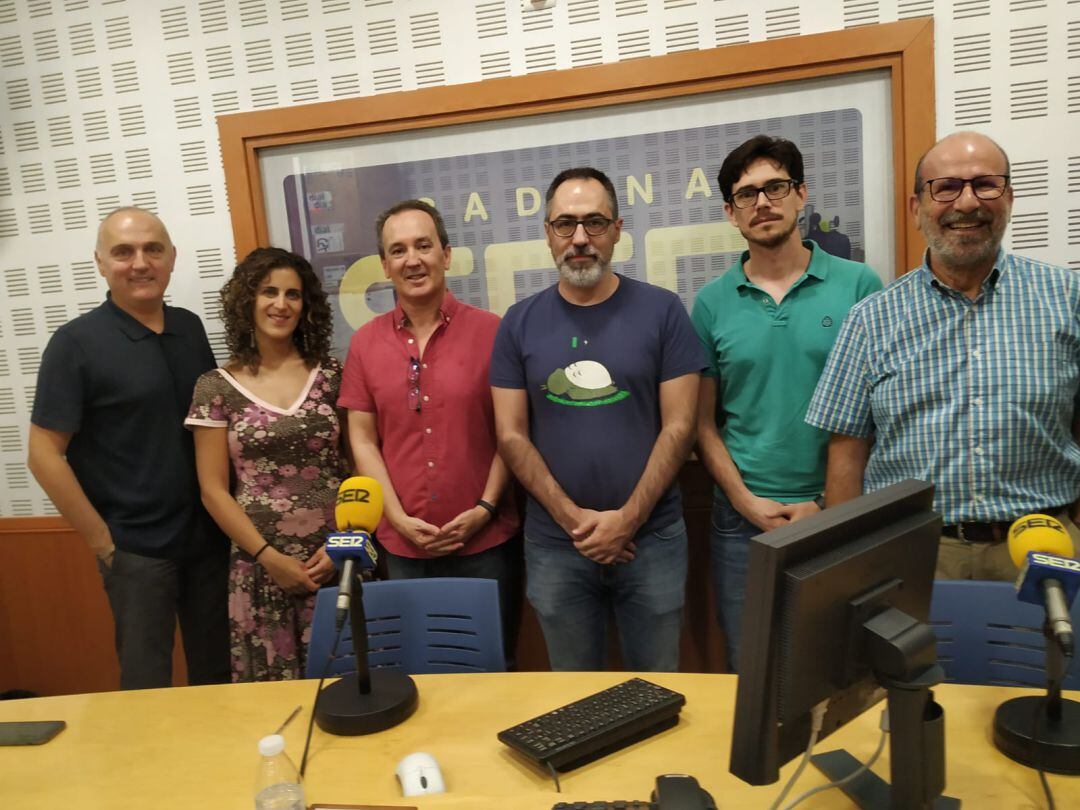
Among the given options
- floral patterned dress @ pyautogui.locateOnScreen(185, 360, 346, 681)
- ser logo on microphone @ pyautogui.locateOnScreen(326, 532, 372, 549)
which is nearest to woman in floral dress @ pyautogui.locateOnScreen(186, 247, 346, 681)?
floral patterned dress @ pyautogui.locateOnScreen(185, 360, 346, 681)

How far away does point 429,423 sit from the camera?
2.32 m

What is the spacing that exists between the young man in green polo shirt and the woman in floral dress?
1.23 m

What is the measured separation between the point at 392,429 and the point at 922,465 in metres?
1.48

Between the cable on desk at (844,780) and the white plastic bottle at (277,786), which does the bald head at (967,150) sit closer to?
the cable on desk at (844,780)

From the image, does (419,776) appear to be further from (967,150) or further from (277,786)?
(967,150)

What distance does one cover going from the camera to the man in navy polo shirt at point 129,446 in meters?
2.40

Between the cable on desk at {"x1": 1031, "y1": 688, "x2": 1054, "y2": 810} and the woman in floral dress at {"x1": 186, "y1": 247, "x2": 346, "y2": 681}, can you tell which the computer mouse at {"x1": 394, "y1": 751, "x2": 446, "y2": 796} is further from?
the woman in floral dress at {"x1": 186, "y1": 247, "x2": 346, "y2": 681}

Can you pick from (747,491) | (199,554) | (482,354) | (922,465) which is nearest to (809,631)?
(922,465)

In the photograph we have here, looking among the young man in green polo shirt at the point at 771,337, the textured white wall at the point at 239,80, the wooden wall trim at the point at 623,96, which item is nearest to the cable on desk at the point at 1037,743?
the young man in green polo shirt at the point at 771,337

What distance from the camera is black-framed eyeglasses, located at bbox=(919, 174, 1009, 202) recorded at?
72.3 inches

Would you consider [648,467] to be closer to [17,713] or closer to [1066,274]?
[1066,274]

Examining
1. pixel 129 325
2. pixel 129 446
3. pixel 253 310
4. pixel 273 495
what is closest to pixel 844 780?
pixel 273 495

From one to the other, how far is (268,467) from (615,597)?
1.14 metres

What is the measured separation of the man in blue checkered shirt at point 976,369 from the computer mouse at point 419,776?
132cm
